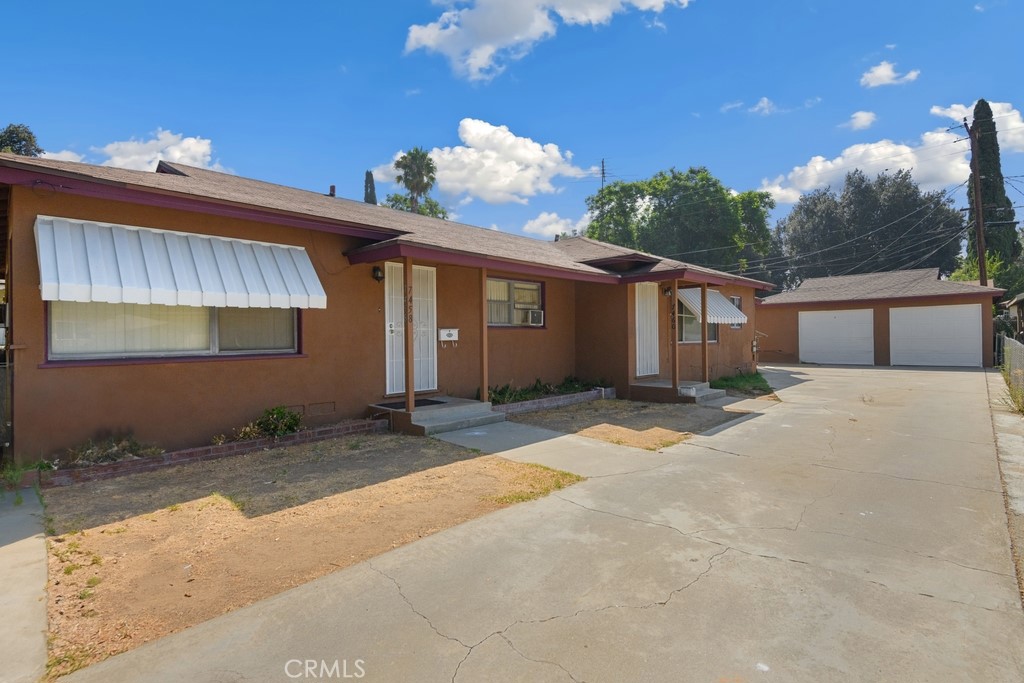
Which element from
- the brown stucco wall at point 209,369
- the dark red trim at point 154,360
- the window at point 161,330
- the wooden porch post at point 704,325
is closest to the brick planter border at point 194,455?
the brown stucco wall at point 209,369

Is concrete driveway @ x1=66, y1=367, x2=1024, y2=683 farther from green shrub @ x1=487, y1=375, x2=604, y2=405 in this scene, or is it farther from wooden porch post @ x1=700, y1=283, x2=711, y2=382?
wooden porch post @ x1=700, y1=283, x2=711, y2=382

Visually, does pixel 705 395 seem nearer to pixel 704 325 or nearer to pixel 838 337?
pixel 704 325

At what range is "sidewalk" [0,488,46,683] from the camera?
2521mm

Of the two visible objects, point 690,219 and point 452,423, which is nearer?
point 452,423

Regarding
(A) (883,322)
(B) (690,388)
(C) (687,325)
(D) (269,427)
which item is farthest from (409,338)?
(A) (883,322)

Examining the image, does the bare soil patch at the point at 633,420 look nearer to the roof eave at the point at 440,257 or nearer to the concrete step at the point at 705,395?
the concrete step at the point at 705,395

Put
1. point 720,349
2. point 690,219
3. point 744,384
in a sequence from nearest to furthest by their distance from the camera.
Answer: point 744,384 → point 720,349 → point 690,219

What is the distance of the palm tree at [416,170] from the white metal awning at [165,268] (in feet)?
93.9

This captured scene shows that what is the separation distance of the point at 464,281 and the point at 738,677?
846 cm

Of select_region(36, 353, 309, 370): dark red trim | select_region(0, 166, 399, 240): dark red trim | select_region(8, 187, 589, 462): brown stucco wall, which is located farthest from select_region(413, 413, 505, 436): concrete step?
select_region(0, 166, 399, 240): dark red trim

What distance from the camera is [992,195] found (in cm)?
2858

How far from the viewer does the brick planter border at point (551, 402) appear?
9659 mm

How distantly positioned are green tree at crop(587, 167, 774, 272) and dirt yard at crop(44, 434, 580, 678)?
35500mm

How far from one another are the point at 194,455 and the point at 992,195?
Answer: 39386 mm
